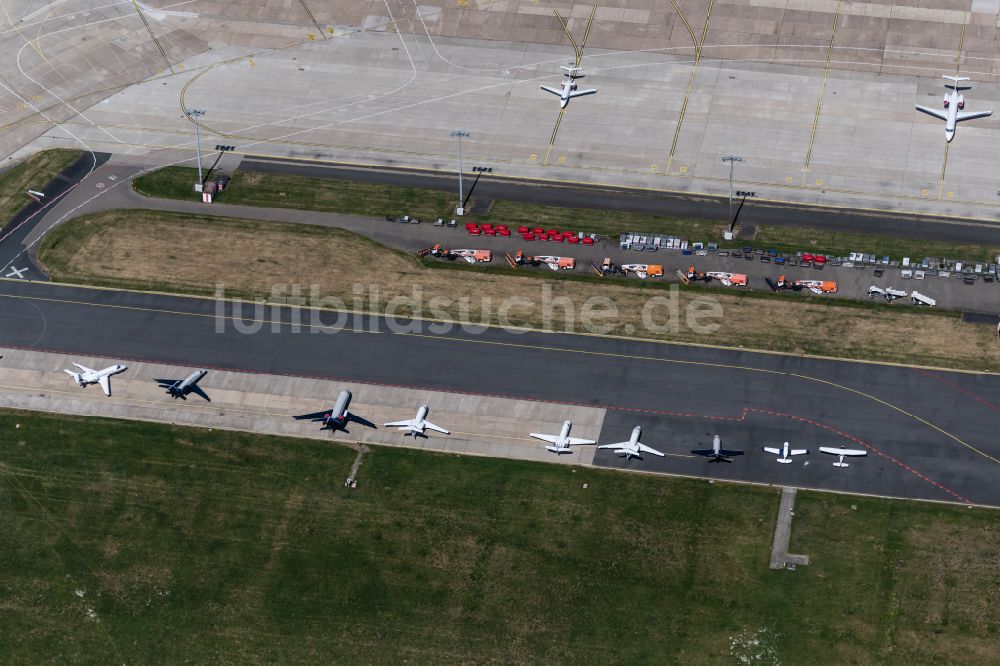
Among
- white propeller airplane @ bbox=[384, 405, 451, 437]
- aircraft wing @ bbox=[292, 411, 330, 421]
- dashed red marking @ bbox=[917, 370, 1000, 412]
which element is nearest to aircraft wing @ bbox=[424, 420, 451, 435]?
white propeller airplane @ bbox=[384, 405, 451, 437]

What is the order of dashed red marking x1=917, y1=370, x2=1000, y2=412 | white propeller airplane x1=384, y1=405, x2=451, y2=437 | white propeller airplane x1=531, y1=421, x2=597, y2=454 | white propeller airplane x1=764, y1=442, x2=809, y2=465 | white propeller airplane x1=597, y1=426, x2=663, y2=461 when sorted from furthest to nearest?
1. dashed red marking x1=917, y1=370, x2=1000, y2=412
2. white propeller airplane x1=384, y1=405, x2=451, y2=437
3. white propeller airplane x1=531, y1=421, x2=597, y2=454
4. white propeller airplane x1=597, y1=426, x2=663, y2=461
5. white propeller airplane x1=764, y1=442, x2=809, y2=465

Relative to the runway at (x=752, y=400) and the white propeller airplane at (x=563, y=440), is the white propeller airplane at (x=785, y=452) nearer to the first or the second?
the runway at (x=752, y=400)

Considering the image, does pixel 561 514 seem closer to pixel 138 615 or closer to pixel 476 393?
pixel 476 393

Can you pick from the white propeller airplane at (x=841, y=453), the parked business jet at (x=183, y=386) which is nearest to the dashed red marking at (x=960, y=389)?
the white propeller airplane at (x=841, y=453)

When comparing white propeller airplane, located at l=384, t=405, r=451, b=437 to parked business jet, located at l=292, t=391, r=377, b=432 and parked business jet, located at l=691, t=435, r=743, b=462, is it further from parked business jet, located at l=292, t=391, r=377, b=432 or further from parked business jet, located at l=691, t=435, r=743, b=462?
parked business jet, located at l=691, t=435, r=743, b=462

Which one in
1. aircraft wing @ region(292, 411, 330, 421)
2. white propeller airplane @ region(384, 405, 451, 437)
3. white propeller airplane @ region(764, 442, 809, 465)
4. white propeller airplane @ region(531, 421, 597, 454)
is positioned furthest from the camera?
aircraft wing @ region(292, 411, 330, 421)

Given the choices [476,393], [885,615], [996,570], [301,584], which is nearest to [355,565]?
[301,584]
